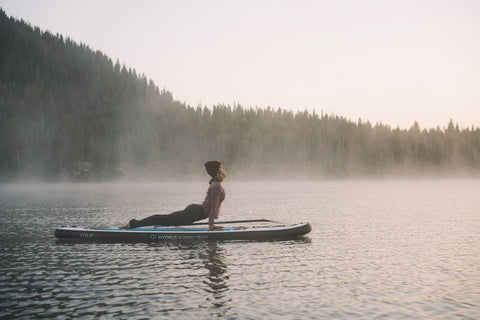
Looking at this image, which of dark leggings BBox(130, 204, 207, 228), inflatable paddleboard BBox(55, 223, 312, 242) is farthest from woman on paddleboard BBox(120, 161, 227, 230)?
inflatable paddleboard BBox(55, 223, 312, 242)

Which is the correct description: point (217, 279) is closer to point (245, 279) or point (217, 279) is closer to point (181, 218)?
point (245, 279)

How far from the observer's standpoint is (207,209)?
76.9ft

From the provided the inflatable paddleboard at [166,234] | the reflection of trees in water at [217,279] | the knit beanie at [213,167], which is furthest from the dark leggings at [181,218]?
the knit beanie at [213,167]

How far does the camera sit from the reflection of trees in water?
13.6 m

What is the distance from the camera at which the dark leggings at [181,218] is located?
23.7 m

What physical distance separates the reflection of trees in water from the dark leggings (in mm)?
1717

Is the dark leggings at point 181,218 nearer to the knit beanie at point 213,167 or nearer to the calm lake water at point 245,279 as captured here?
the calm lake water at point 245,279

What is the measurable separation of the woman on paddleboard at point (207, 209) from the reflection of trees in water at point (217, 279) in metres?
1.75

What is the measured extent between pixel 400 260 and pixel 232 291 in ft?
30.8

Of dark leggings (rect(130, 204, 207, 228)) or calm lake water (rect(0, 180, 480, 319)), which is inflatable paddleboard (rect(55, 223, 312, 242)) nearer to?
calm lake water (rect(0, 180, 480, 319))

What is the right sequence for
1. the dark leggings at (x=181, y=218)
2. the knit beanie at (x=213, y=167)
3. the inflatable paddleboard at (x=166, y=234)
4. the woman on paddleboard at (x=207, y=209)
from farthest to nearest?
the inflatable paddleboard at (x=166, y=234) < the dark leggings at (x=181, y=218) < the woman on paddleboard at (x=207, y=209) < the knit beanie at (x=213, y=167)

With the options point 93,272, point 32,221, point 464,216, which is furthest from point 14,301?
point 464,216

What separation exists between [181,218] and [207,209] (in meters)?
1.55

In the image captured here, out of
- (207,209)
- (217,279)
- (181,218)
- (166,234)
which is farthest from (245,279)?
(166,234)
